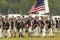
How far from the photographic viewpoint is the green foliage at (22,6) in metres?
82.6

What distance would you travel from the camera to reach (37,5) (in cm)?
3484

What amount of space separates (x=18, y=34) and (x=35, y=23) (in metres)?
2.38

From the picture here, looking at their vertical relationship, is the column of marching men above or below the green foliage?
below

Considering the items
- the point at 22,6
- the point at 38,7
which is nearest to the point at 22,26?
the point at 38,7

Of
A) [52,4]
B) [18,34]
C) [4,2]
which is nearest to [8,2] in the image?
[4,2]

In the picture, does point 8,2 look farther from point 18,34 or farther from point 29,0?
point 18,34

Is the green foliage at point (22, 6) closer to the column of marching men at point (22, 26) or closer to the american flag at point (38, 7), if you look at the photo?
the american flag at point (38, 7)

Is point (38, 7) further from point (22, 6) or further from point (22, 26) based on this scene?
point (22, 6)

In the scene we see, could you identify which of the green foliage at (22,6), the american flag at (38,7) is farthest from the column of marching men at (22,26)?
the green foliage at (22,6)

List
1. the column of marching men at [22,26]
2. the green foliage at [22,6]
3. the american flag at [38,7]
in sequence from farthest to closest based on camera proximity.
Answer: the green foliage at [22,6] < the american flag at [38,7] < the column of marching men at [22,26]

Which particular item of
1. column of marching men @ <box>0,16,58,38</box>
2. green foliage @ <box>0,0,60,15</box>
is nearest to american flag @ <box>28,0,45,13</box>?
column of marching men @ <box>0,16,58,38</box>

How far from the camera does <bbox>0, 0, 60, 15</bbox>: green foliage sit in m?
82.6

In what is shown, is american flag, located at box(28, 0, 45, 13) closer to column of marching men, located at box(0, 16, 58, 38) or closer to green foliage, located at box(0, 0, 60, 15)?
column of marching men, located at box(0, 16, 58, 38)

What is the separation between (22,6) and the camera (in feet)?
291
